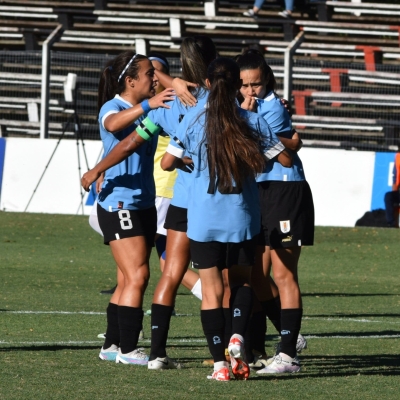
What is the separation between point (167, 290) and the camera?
607cm

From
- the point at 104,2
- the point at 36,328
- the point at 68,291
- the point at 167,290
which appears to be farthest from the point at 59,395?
the point at 104,2

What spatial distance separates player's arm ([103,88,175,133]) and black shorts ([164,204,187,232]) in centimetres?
59

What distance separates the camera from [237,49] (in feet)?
84.5

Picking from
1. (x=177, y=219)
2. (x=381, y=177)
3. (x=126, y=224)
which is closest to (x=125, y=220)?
(x=126, y=224)

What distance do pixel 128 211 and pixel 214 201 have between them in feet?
3.20

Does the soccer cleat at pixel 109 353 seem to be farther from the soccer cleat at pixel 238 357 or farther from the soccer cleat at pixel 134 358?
the soccer cleat at pixel 238 357

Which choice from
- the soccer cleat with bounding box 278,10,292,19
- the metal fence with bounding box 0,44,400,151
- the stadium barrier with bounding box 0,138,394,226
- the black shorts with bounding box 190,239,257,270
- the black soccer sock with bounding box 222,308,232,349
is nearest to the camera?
the black shorts with bounding box 190,239,257,270

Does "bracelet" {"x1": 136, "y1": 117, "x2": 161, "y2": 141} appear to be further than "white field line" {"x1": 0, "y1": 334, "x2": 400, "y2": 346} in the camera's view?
No

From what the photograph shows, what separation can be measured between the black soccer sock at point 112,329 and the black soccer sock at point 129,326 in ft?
0.83

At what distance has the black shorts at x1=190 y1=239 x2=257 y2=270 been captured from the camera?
220 inches

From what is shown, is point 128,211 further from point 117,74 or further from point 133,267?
point 117,74

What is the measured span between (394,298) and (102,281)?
129 inches

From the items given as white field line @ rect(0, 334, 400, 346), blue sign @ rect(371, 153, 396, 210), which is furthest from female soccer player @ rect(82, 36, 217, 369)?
blue sign @ rect(371, 153, 396, 210)

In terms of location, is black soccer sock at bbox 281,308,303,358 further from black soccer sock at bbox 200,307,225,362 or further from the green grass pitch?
black soccer sock at bbox 200,307,225,362
